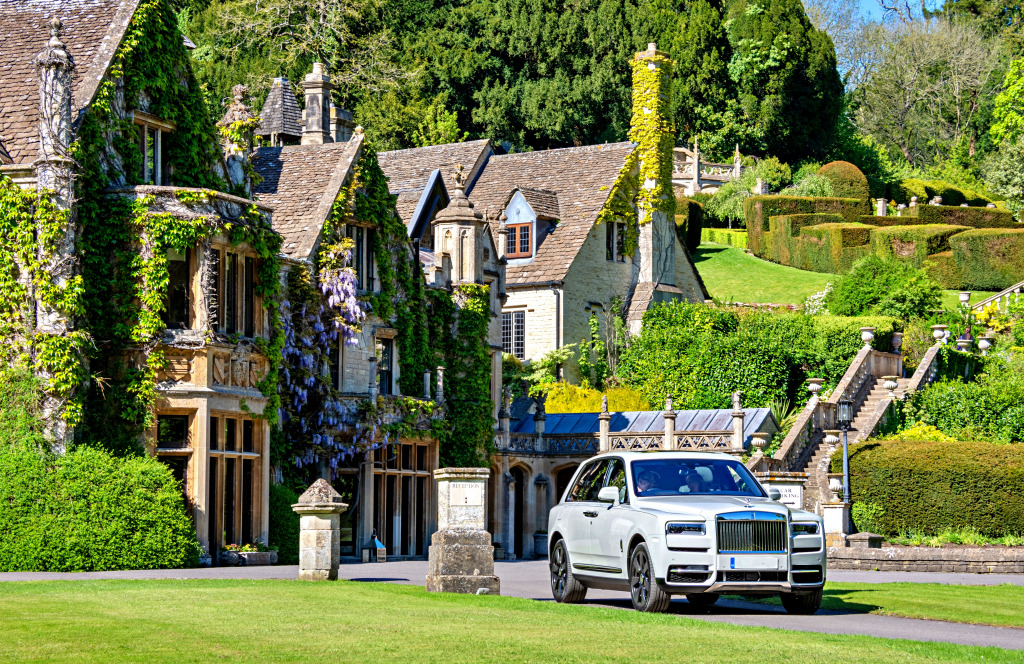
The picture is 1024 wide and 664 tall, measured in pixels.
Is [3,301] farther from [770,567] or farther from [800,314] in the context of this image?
[800,314]

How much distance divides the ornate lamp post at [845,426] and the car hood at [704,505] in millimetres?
19970

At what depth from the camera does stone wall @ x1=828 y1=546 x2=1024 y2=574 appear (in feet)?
106

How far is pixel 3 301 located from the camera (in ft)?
94.4

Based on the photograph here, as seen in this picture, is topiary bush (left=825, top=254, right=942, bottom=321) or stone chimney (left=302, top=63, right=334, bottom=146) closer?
stone chimney (left=302, top=63, right=334, bottom=146)

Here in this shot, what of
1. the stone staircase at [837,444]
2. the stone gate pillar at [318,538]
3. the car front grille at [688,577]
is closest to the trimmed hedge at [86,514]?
the stone gate pillar at [318,538]

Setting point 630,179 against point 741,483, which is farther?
point 630,179

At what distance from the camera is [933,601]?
68.3 ft

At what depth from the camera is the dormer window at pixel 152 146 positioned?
3147cm

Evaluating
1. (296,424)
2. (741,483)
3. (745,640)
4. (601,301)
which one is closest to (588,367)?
(601,301)

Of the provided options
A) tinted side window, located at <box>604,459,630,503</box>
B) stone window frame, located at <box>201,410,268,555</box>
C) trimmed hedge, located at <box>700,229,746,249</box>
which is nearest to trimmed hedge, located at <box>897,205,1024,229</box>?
trimmed hedge, located at <box>700,229,746,249</box>

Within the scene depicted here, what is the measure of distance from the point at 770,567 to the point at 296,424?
60.4 feet

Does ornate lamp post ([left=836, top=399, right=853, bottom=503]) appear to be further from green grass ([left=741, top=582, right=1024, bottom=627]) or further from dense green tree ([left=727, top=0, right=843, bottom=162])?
dense green tree ([left=727, top=0, right=843, bottom=162])

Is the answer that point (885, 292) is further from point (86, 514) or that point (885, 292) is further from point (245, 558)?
point (86, 514)

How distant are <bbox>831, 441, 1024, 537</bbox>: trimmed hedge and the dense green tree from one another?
54009 mm
